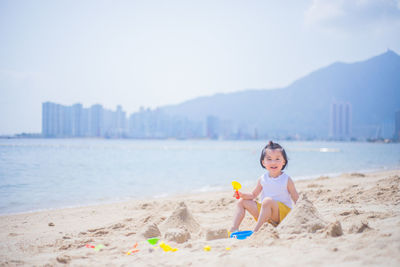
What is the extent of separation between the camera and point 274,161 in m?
4.27

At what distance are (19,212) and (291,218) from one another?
6932 millimetres

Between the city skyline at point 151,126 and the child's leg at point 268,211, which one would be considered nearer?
the child's leg at point 268,211

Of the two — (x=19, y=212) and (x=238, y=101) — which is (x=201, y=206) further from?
(x=238, y=101)

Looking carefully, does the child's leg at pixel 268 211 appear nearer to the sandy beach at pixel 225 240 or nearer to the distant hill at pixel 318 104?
the sandy beach at pixel 225 240

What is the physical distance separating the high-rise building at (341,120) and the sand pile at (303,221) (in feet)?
479

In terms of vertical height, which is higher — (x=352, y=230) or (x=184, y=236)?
(x=352, y=230)

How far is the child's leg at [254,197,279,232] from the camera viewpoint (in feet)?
12.7

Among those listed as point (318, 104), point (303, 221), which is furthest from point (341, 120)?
point (303, 221)

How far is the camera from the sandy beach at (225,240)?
2648 millimetres

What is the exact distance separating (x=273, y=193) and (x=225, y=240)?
1.01 m

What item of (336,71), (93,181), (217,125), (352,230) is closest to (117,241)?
(352,230)

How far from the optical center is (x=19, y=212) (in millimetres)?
7688

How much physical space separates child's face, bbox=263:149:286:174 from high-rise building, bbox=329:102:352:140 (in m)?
145

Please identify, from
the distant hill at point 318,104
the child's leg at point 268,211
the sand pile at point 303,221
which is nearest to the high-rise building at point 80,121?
the distant hill at point 318,104
